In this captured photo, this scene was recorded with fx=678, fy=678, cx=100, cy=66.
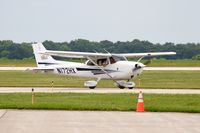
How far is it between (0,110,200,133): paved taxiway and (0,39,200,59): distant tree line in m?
124

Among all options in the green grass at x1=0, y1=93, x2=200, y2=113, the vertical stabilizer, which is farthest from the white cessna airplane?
the green grass at x1=0, y1=93, x2=200, y2=113

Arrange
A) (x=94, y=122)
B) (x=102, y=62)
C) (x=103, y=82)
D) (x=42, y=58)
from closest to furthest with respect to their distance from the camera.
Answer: (x=94, y=122) → (x=102, y=62) → (x=42, y=58) → (x=103, y=82)

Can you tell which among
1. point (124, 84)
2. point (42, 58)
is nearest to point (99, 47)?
point (42, 58)

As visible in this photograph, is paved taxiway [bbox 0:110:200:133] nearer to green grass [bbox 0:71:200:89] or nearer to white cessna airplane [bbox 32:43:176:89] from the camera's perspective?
white cessna airplane [bbox 32:43:176:89]

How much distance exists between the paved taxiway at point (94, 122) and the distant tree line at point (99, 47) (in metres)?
124

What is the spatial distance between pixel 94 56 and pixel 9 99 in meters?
13.9

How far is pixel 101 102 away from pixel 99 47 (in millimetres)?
121081

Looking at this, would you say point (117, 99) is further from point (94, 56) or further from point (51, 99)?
point (94, 56)

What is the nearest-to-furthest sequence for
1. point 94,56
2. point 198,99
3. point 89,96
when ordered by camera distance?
point 198,99
point 89,96
point 94,56

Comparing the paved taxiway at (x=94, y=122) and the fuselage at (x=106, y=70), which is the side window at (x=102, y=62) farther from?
the paved taxiway at (x=94, y=122)

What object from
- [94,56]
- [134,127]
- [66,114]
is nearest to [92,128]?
[134,127]

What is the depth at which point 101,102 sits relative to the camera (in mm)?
26672

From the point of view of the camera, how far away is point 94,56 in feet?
137

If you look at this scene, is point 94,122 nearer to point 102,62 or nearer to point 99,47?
point 102,62
